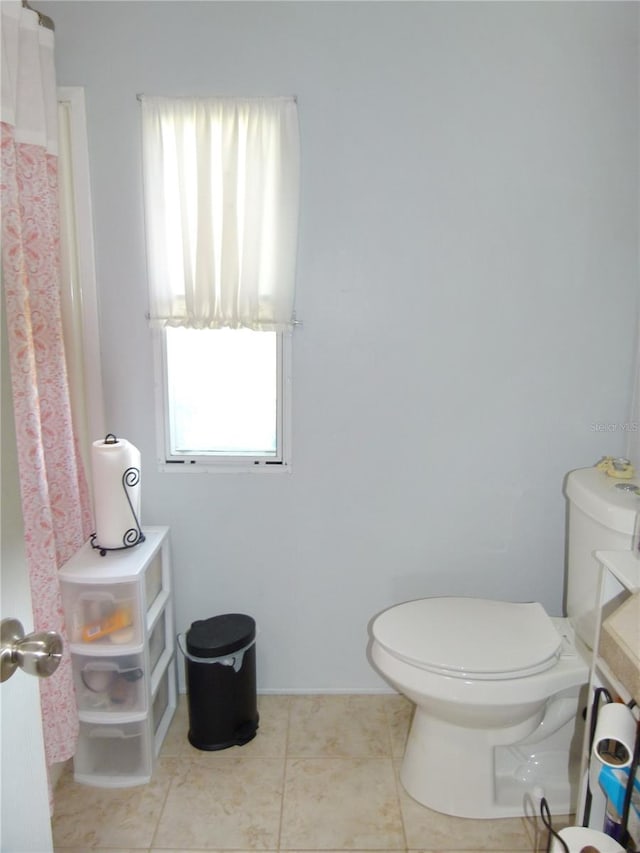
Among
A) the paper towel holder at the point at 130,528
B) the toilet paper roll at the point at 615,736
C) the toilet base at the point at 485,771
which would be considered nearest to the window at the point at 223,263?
the paper towel holder at the point at 130,528

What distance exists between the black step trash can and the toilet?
0.44 m

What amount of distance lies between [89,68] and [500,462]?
1.73 meters

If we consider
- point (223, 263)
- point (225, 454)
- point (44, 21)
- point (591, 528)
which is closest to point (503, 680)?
point (591, 528)

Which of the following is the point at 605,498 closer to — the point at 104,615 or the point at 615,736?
the point at 615,736

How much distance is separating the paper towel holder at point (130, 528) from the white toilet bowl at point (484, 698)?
0.75 meters

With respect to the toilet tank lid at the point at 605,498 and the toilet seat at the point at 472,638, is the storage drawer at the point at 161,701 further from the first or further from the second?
the toilet tank lid at the point at 605,498

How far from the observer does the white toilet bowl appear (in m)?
1.54

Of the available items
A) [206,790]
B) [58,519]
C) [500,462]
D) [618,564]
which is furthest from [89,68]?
[206,790]

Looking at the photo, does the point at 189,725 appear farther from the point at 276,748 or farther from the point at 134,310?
the point at 134,310

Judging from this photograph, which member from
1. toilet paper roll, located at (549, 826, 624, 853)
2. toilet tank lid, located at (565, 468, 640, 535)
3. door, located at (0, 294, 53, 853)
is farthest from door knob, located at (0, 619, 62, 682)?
toilet tank lid, located at (565, 468, 640, 535)

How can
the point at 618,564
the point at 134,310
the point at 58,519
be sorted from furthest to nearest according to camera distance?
1. the point at 134,310
2. the point at 58,519
3. the point at 618,564

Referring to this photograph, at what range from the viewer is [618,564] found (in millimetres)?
1327

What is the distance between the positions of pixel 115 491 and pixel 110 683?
1.84ft

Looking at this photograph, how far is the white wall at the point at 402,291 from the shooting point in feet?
5.80
